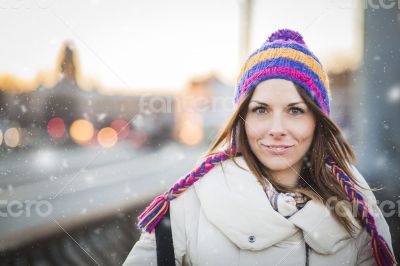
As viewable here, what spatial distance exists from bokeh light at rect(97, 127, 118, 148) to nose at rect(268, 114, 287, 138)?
6925 millimetres

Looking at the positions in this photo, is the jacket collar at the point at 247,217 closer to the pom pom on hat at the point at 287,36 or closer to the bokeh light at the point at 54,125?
the pom pom on hat at the point at 287,36

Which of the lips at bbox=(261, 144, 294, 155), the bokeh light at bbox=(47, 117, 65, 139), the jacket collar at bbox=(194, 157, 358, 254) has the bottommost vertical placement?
the bokeh light at bbox=(47, 117, 65, 139)

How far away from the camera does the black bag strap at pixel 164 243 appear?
175 centimetres


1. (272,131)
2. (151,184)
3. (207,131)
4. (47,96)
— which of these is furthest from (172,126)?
(272,131)

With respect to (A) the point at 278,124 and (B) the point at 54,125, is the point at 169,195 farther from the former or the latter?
(B) the point at 54,125

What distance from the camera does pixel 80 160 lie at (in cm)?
838

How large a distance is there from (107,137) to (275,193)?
8.45 m

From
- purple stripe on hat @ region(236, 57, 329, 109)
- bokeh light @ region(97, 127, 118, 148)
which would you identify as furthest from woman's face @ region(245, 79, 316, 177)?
bokeh light @ region(97, 127, 118, 148)

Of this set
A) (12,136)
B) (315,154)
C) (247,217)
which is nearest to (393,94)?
(315,154)

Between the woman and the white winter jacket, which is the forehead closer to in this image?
the woman

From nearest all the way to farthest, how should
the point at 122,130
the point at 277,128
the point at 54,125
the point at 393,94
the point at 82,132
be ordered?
the point at 277,128 → the point at 393,94 → the point at 54,125 → the point at 82,132 → the point at 122,130

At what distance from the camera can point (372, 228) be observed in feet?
6.11

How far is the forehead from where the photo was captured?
1882 millimetres

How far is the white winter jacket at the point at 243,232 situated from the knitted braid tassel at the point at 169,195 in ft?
0.14
